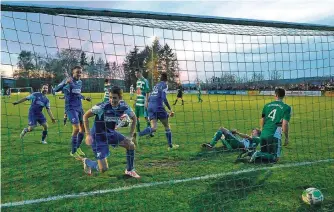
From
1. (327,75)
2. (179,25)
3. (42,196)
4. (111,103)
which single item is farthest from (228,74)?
(42,196)

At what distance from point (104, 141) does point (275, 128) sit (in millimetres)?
3015

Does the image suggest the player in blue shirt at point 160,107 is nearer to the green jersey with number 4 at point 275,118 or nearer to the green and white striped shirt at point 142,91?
the green and white striped shirt at point 142,91

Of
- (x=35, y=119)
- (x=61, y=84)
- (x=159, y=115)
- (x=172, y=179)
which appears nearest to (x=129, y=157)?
(x=172, y=179)

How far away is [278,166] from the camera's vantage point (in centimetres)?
626

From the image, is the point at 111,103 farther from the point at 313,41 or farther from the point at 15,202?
the point at 313,41

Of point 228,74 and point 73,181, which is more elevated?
point 228,74

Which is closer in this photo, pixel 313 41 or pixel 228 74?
pixel 228 74

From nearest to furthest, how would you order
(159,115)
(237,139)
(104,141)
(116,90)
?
1. (116,90)
2. (104,141)
3. (237,139)
4. (159,115)

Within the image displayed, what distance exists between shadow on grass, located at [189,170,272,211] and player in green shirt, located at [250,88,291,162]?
13.2 inches

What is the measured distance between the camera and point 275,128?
19.5 feet

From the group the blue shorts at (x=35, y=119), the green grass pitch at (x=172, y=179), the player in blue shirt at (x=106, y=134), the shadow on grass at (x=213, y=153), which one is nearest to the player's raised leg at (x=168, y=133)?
the green grass pitch at (x=172, y=179)

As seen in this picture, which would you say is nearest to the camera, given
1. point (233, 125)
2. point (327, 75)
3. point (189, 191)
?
point (189, 191)

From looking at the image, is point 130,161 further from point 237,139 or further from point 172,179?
point 237,139

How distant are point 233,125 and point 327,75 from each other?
22.6ft
